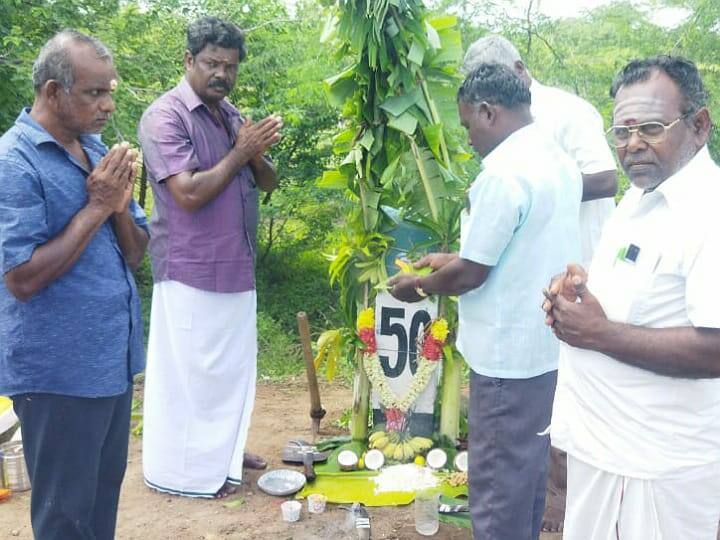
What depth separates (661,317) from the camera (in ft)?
6.54

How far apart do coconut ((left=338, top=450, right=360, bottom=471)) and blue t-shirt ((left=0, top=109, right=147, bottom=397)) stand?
223 centimetres

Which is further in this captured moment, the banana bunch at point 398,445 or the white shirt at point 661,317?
the banana bunch at point 398,445

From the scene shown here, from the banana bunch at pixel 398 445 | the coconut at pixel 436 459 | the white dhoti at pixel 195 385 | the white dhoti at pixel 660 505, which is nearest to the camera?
the white dhoti at pixel 660 505

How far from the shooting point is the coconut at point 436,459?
455 cm

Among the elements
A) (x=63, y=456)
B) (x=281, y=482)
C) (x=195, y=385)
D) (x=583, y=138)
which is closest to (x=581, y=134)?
(x=583, y=138)

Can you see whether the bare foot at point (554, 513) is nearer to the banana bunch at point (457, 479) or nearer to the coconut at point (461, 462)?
the banana bunch at point (457, 479)

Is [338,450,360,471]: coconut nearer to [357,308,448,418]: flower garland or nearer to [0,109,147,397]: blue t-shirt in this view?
[357,308,448,418]: flower garland

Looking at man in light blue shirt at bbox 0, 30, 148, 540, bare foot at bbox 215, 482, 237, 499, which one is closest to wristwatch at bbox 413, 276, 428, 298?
man in light blue shirt at bbox 0, 30, 148, 540

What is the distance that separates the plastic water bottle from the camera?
390cm

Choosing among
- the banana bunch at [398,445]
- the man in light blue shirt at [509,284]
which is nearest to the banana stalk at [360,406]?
the banana bunch at [398,445]

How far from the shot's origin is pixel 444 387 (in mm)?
4773

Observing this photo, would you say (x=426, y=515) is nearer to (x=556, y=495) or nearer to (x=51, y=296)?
(x=556, y=495)

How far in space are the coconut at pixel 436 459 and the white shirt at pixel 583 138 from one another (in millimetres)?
1554

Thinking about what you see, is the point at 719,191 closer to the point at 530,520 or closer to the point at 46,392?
the point at 530,520
